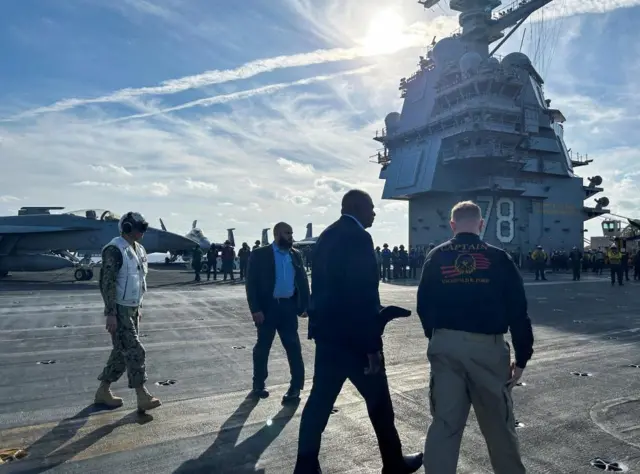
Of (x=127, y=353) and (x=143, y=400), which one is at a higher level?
(x=127, y=353)

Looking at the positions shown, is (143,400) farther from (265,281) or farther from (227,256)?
(227,256)

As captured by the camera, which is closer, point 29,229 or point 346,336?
point 346,336

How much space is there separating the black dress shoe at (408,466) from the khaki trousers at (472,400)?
558mm

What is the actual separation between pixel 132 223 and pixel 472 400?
373 centimetres

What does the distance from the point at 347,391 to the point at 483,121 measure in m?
35.1

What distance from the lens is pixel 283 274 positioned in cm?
542

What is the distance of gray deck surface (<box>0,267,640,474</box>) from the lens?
12.1ft

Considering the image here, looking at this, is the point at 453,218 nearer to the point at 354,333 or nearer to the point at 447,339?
the point at 447,339

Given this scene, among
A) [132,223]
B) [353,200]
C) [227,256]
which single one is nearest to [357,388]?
[353,200]

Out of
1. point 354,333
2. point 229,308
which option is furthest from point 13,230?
point 354,333

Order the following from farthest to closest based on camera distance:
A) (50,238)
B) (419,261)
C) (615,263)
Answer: (419,261), (50,238), (615,263)

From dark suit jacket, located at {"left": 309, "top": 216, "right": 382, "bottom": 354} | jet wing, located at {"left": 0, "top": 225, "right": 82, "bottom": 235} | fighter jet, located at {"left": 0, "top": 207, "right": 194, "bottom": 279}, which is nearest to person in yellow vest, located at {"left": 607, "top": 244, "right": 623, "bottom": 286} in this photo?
dark suit jacket, located at {"left": 309, "top": 216, "right": 382, "bottom": 354}

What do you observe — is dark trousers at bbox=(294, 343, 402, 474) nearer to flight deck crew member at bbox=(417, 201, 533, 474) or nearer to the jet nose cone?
flight deck crew member at bbox=(417, 201, 533, 474)

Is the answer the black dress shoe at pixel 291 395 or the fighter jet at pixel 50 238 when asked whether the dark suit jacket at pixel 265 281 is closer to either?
the black dress shoe at pixel 291 395
